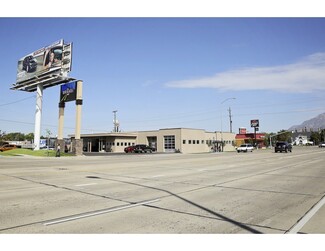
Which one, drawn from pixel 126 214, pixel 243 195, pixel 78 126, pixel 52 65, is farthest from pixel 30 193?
pixel 52 65

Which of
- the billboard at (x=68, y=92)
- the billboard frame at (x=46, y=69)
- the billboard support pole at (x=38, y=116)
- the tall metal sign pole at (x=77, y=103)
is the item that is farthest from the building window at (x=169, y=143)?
the billboard support pole at (x=38, y=116)

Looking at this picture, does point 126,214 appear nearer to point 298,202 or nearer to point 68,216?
point 68,216

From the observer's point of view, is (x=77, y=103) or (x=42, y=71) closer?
(x=77, y=103)

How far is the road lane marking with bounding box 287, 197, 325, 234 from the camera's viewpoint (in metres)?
Result: 5.87

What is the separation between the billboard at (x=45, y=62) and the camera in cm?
4519

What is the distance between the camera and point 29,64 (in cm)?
5066

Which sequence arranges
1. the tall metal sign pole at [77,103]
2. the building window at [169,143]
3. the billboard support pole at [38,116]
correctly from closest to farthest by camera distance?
the tall metal sign pole at [77,103] → the billboard support pole at [38,116] → the building window at [169,143]

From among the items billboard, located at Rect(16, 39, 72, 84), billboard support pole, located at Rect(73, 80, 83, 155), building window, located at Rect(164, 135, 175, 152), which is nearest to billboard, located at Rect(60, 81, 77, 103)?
billboard support pole, located at Rect(73, 80, 83, 155)

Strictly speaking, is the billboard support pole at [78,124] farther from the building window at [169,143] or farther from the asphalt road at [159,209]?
the asphalt road at [159,209]

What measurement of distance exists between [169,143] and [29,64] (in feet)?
104

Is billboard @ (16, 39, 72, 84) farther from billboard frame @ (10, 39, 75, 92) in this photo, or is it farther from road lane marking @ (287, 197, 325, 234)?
road lane marking @ (287, 197, 325, 234)

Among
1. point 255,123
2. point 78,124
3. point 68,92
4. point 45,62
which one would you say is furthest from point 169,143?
point 255,123

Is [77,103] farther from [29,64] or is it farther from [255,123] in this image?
[255,123]

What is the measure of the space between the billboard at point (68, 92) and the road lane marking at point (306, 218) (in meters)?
40.8
